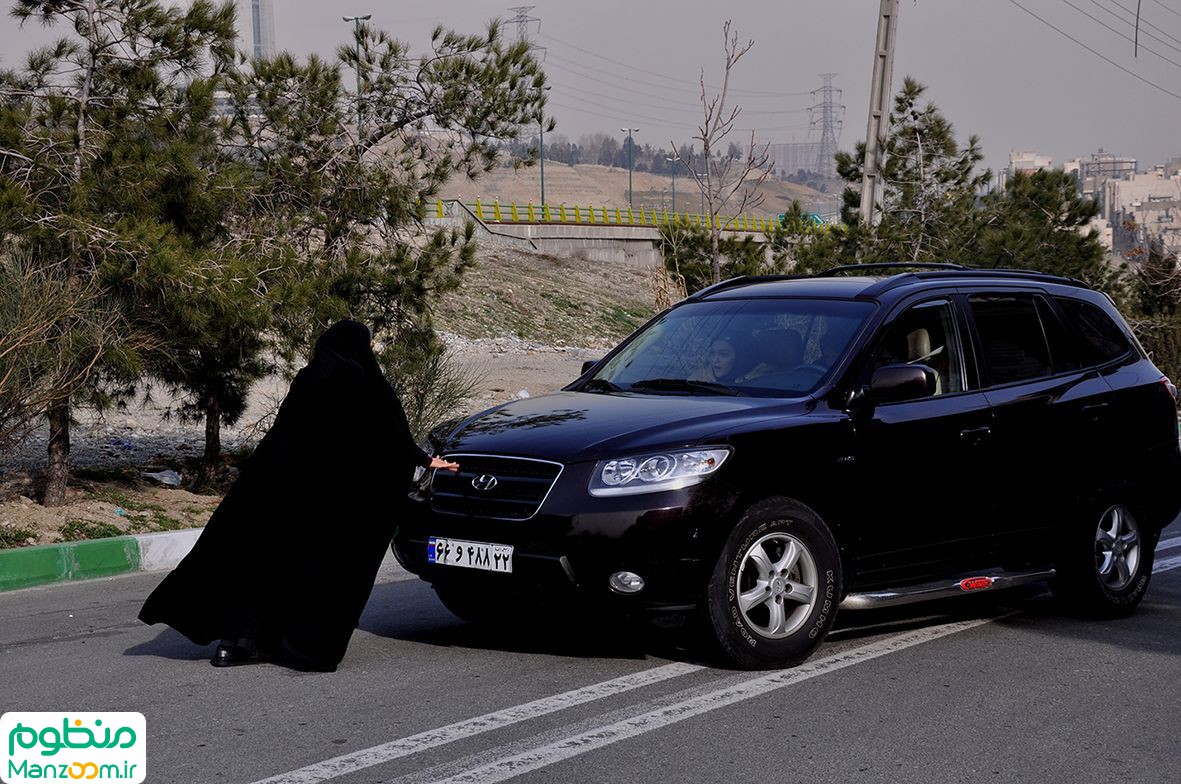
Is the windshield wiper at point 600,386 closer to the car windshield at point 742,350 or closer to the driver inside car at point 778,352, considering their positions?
the car windshield at point 742,350

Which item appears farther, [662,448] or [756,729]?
[662,448]

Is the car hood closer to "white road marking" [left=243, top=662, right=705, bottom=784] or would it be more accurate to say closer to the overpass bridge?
"white road marking" [left=243, top=662, right=705, bottom=784]

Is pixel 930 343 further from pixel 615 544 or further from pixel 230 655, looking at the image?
pixel 230 655

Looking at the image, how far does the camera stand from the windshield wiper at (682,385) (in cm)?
677

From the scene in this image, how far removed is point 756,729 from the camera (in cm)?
516

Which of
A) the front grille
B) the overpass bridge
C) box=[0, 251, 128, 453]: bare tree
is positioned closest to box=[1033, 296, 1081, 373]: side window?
the front grille

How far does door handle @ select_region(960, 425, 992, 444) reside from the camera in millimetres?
6906

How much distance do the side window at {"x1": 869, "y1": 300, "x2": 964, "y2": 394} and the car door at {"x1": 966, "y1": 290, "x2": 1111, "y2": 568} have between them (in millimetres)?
171

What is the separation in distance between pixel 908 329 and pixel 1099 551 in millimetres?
1752

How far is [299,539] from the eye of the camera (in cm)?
614

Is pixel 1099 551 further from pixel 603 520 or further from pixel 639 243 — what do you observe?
pixel 639 243

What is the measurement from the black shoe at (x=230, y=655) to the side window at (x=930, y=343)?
10.9ft

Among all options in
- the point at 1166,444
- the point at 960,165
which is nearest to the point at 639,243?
the point at 960,165

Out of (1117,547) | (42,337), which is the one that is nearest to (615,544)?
(1117,547)
